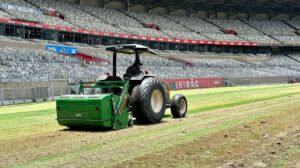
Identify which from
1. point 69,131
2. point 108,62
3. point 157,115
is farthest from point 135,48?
point 108,62

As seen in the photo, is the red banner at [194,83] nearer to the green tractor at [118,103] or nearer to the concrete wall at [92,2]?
the concrete wall at [92,2]

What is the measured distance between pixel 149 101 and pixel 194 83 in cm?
3781

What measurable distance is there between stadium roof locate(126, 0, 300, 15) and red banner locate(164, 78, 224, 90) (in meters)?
26.1

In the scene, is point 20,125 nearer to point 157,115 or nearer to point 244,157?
point 157,115

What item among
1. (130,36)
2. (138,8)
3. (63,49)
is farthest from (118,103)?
(138,8)

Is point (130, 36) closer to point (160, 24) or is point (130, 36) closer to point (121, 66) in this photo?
point (121, 66)

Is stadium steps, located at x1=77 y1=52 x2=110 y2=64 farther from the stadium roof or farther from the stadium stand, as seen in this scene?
the stadium roof

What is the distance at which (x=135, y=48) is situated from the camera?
1196cm

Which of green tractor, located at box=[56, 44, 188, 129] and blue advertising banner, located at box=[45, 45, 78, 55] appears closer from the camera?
green tractor, located at box=[56, 44, 188, 129]

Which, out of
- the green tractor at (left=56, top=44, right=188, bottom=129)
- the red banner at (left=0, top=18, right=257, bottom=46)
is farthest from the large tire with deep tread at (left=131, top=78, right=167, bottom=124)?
the red banner at (left=0, top=18, right=257, bottom=46)

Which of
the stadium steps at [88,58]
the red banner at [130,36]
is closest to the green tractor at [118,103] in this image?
the red banner at [130,36]

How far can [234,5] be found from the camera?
8056 centimetres

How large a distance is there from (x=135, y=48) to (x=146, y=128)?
250cm

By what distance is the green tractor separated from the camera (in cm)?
1037
